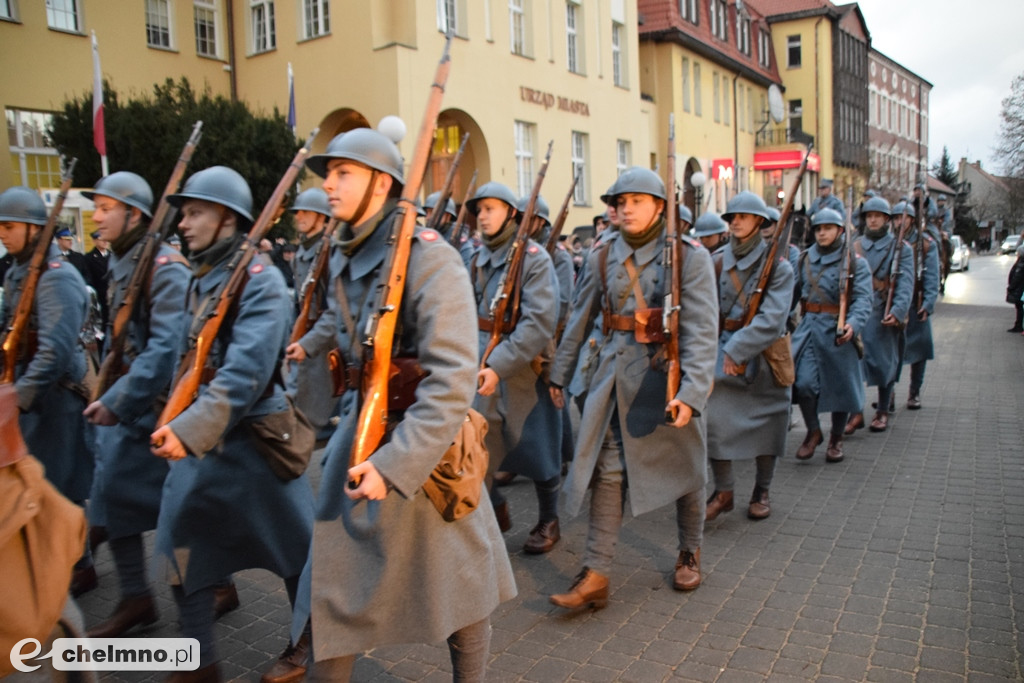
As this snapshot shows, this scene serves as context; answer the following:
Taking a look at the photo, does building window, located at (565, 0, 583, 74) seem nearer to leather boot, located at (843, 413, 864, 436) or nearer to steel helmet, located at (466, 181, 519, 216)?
leather boot, located at (843, 413, 864, 436)

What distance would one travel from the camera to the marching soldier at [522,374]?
538 centimetres

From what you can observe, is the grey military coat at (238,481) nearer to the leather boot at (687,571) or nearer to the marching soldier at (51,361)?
the marching soldier at (51,361)

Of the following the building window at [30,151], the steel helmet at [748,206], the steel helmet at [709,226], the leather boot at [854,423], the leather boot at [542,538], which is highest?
the building window at [30,151]

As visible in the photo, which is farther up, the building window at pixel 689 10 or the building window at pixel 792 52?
the building window at pixel 792 52

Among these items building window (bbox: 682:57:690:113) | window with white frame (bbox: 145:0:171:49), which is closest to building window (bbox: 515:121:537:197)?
window with white frame (bbox: 145:0:171:49)

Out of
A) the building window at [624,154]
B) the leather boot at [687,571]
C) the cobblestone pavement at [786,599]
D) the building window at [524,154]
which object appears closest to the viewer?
the cobblestone pavement at [786,599]

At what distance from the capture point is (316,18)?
22.0 meters

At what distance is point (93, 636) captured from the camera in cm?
429

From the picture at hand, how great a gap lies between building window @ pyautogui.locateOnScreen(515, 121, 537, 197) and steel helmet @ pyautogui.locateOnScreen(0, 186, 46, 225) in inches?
790

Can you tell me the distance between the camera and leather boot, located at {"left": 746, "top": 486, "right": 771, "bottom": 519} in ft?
20.1

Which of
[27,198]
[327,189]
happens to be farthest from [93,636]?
[327,189]

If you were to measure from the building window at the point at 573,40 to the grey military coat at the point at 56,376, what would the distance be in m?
24.1

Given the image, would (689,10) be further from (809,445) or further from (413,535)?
(413,535)

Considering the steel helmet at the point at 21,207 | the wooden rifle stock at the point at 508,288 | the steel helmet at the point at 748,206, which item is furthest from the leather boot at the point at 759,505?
the steel helmet at the point at 21,207
